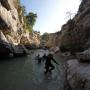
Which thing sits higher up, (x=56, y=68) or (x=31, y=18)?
(x=31, y=18)

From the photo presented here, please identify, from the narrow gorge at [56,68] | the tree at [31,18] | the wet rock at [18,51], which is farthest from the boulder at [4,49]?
the tree at [31,18]

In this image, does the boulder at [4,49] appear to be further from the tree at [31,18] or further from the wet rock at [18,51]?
the tree at [31,18]

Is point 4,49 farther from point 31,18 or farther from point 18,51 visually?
point 31,18

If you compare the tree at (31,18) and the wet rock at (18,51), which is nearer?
the wet rock at (18,51)

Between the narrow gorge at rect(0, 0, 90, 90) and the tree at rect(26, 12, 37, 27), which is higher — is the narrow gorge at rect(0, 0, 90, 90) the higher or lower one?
the lower one

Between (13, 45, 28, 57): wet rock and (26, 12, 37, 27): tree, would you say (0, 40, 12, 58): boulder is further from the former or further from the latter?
(26, 12, 37, 27): tree

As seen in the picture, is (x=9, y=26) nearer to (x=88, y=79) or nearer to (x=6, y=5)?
(x=6, y=5)

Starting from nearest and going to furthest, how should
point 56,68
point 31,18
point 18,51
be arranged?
point 56,68, point 18,51, point 31,18

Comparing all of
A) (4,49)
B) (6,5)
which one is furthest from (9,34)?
(4,49)

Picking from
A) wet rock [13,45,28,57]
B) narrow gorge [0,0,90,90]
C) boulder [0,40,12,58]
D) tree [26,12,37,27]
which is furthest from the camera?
tree [26,12,37,27]

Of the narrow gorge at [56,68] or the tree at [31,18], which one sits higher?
the tree at [31,18]

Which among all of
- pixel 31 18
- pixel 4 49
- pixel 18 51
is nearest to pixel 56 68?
pixel 4 49

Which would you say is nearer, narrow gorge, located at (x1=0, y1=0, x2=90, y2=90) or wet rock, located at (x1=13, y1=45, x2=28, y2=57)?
narrow gorge, located at (x1=0, y1=0, x2=90, y2=90)

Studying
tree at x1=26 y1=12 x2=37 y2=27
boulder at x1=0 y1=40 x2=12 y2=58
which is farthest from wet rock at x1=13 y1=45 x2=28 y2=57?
tree at x1=26 y1=12 x2=37 y2=27
